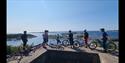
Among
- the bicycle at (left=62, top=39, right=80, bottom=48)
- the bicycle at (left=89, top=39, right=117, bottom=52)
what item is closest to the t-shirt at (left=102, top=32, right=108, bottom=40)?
the bicycle at (left=89, top=39, right=117, bottom=52)

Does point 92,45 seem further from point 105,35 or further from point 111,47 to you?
point 105,35

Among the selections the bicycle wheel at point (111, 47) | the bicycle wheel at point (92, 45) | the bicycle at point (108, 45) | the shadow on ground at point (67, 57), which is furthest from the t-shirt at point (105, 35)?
the bicycle wheel at point (92, 45)

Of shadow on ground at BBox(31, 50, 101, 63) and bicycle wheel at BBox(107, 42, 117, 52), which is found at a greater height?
bicycle wheel at BBox(107, 42, 117, 52)

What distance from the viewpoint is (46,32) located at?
14.5 metres

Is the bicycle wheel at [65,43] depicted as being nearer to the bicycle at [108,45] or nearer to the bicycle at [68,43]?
the bicycle at [68,43]

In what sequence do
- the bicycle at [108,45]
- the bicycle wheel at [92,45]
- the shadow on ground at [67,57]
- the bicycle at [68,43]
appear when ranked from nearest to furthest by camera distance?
the shadow on ground at [67,57], the bicycle at [108,45], the bicycle wheel at [92,45], the bicycle at [68,43]

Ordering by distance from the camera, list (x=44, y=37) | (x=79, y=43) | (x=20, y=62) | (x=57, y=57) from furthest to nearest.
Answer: (x=79, y=43)
(x=44, y=37)
(x=57, y=57)
(x=20, y=62)

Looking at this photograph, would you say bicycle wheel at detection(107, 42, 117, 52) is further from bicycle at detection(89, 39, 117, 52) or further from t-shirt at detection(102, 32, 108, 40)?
t-shirt at detection(102, 32, 108, 40)

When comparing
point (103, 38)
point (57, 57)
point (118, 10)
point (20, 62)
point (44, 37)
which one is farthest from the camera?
point (44, 37)

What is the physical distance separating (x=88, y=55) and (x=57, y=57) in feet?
7.74

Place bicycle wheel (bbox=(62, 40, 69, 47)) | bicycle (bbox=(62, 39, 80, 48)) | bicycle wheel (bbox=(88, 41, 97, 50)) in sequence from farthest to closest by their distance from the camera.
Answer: bicycle wheel (bbox=(62, 40, 69, 47))
bicycle (bbox=(62, 39, 80, 48))
bicycle wheel (bbox=(88, 41, 97, 50))
